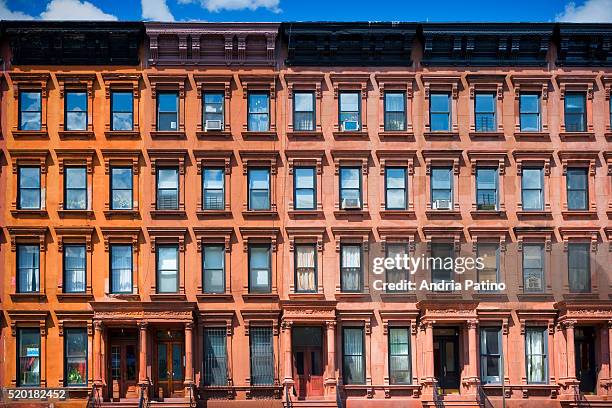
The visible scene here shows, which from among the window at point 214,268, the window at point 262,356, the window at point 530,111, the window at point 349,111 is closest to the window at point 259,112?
the window at point 349,111

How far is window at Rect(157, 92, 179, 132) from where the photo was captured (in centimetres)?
4134

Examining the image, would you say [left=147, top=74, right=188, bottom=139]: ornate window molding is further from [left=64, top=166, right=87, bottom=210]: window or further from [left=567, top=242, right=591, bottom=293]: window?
[left=567, top=242, right=591, bottom=293]: window

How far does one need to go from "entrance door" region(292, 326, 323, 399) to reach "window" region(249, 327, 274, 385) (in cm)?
94

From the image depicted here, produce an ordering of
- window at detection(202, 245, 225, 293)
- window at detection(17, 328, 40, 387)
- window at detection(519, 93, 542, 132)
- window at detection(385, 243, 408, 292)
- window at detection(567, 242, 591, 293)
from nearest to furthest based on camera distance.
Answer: window at detection(17, 328, 40, 387) → window at detection(202, 245, 225, 293) → window at detection(385, 243, 408, 292) → window at detection(567, 242, 591, 293) → window at detection(519, 93, 542, 132)

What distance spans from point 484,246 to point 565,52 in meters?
Result: 8.58

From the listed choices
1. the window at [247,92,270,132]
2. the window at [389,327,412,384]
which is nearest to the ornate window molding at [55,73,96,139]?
the window at [247,92,270,132]

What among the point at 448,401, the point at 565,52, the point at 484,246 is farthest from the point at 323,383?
the point at 565,52

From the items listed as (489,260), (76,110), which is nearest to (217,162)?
(76,110)

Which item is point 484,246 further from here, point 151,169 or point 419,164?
point 151,169

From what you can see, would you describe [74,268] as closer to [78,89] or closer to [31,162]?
[31,162]

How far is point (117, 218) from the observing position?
40688 mm

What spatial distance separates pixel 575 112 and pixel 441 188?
6400 millimetres

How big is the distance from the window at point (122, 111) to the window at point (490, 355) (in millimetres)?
16240

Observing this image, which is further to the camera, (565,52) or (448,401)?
(565,52)
